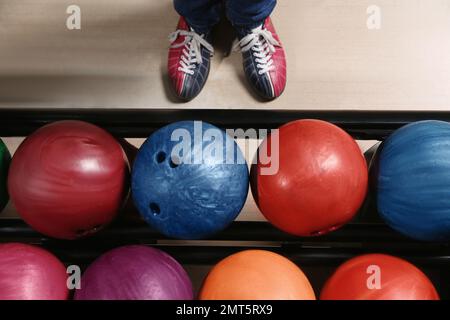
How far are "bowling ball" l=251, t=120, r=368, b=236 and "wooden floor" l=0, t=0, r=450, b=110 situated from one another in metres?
0.48

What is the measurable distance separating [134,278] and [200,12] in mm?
735

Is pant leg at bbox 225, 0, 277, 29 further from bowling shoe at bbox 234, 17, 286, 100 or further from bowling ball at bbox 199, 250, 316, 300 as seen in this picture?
bowling ball at bbox 199, 250, 316, 300

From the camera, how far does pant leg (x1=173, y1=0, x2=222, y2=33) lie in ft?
3.82

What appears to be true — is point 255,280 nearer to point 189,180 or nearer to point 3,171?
point 189,180

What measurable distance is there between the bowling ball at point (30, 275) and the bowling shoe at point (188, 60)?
0.63m

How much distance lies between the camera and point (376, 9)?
4.63ft

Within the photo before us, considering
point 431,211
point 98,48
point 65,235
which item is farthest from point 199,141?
A: point 98,48

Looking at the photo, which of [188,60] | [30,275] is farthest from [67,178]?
[188,60]

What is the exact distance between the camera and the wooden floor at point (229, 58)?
1.37m

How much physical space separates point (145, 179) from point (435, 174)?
0.56 metres

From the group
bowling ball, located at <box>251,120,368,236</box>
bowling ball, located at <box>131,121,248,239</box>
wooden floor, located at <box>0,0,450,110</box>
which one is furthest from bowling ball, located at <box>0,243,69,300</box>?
wooden floor, located at <box>0,0,450,110</box>

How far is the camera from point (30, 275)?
2.85 feet

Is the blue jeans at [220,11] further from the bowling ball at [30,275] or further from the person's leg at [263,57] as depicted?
the bowling ball at [30,275]
